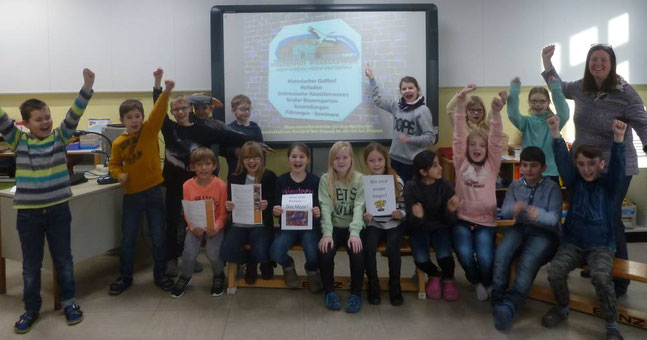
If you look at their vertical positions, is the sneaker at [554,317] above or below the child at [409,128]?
below

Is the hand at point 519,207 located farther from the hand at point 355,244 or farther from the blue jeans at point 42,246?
the blue jeans at point 42,246

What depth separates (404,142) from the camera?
3.80 meters

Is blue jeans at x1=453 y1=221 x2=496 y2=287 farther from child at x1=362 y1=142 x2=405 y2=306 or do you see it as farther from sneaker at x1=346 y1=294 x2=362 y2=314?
sneaker at x1=346 y1=294 x2=362 y2=314

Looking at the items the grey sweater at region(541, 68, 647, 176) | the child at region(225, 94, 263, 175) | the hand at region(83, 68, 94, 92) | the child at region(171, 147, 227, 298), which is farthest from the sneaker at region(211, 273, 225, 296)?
the grey sweater at region(541, 68, 647, 176)

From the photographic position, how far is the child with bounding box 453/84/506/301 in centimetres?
307

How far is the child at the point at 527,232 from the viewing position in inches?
113

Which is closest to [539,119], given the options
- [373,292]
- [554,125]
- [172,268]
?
[554,125]

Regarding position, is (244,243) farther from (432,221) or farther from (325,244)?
(432,221)

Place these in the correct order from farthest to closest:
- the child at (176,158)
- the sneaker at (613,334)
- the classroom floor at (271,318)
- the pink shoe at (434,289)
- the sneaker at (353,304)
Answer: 1. the child at (176,158)
2. the pink shoe at (434,289)
3. the sneaker at (353,304)
4. the classroom floor at (271,318)
5. the sneaker at (613,334)

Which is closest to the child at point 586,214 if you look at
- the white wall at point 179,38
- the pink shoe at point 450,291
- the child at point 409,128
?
the pink shoe at point 450,291

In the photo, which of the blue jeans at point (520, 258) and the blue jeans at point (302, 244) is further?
the blue jeans at point (302, 244)

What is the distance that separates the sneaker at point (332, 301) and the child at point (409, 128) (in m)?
1.21

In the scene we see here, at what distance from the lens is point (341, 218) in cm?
321

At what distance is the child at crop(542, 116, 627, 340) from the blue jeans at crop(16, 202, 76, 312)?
8.43 feet
